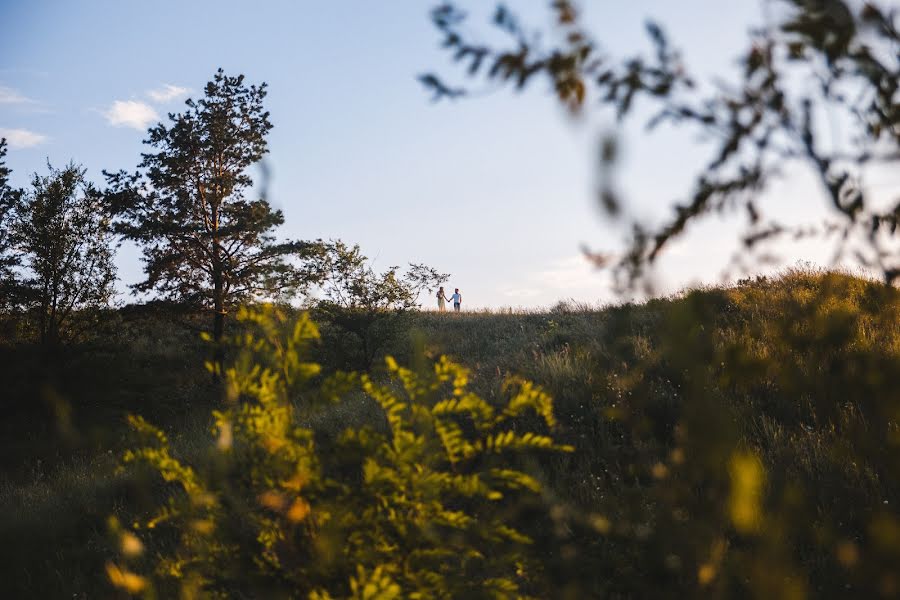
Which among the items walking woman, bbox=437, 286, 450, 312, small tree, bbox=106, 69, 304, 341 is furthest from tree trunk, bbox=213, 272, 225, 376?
walking woman, bbox=437, 286, 450, 312

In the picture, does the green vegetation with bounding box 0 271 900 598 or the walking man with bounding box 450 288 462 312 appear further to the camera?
the walking man with bounding box 450 288 462 312

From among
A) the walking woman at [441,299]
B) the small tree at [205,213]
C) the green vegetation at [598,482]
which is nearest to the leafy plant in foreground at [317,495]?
the green vegetation at [598,482]

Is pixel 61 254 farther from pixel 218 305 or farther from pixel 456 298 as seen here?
pixel 456 298

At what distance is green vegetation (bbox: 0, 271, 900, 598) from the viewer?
1967 mm

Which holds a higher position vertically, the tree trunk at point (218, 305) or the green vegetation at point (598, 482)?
the tree trunk at point (218, 305)

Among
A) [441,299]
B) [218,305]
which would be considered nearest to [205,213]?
[218,305]

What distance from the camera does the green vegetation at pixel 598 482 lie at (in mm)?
1967

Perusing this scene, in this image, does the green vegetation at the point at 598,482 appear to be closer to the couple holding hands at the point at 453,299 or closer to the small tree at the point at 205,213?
the small tree at the point at 205,213

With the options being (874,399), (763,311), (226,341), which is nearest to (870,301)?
(874,399)

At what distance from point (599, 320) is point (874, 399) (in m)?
13.5

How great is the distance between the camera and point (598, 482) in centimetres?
542

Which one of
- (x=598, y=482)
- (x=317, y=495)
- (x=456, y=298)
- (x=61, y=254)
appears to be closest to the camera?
(x=317, y=495)

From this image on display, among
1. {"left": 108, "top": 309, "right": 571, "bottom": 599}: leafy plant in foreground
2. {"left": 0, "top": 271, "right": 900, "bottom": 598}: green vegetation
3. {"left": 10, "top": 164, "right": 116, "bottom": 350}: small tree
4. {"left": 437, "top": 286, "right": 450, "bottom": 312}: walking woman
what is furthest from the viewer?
{"left": 437, "top": 286, "right": 450, "bottom": 312}: walking woman

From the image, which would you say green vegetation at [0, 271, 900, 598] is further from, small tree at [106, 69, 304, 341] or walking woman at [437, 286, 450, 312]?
walking woman at [437, 286, 450, 312]
